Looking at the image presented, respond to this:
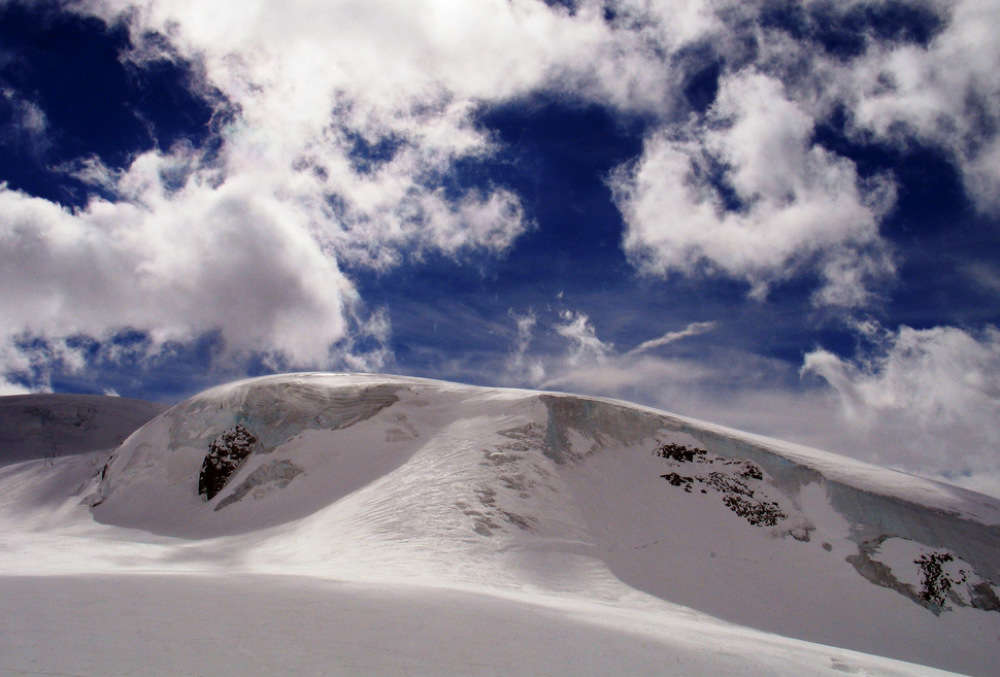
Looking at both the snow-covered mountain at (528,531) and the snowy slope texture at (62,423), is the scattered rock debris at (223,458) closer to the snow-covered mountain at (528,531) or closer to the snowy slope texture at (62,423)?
the snow-covered mountain at (528,531)

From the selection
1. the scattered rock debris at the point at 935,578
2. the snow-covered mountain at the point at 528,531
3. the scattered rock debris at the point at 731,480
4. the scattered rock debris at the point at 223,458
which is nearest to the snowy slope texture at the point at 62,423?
the snow-covered mountain at the point at 528,531

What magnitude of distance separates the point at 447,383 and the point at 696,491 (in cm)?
1384

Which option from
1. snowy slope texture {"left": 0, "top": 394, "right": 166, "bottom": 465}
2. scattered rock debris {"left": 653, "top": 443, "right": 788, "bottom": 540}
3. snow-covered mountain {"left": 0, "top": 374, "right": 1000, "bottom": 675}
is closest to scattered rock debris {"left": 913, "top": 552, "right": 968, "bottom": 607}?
snow-covered mountain {"left": 0, "top": 374, "right": 1000, "bottom": 675}

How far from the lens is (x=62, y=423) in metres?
53.9

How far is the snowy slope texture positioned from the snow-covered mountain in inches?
764

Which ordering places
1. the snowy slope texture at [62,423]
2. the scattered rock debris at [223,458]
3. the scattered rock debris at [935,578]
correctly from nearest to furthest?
the scattered rock debris at [935,578] → the scattered rock debris at [223,458] → the snowy slope texture at [62,423]

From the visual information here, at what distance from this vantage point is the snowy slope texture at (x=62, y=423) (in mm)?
49594

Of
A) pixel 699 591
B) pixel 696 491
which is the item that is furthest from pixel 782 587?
pixel 696 491

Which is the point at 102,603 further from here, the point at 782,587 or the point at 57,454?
the point at 57,454

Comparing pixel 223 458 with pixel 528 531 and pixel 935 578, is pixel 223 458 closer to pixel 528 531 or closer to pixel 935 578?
pixel 528 531

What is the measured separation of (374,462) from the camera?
25.2 m

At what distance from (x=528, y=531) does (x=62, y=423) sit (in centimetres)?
5198

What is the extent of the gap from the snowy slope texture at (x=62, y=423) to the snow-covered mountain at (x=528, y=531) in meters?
19.4

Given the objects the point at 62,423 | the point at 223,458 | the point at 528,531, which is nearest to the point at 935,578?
the point at 528,531
